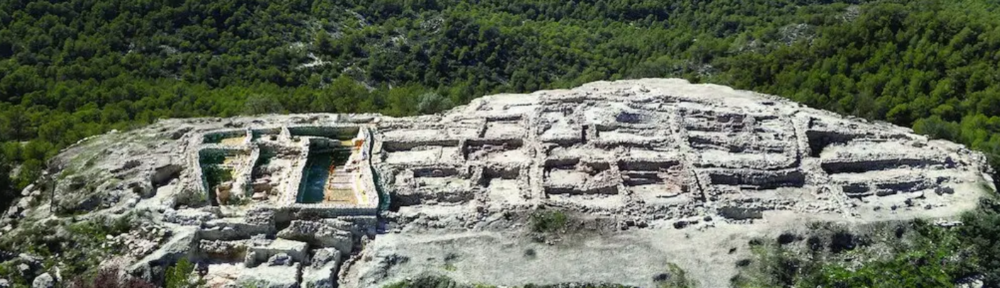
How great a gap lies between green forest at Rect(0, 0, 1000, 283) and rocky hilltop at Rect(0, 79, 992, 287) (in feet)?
14.2

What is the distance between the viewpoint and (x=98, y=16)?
145ft

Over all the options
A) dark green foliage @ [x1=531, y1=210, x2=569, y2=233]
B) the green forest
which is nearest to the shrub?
the green forest

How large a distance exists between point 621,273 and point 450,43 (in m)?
32.4

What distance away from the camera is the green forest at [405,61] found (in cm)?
3522

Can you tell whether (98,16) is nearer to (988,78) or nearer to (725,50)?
(725,50)

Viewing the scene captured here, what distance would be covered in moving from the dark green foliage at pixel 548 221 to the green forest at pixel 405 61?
14370 mm

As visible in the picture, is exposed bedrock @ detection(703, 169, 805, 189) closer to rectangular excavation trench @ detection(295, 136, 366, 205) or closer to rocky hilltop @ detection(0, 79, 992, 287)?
rocky hilltop @ detection(0, 79, 992, 287)

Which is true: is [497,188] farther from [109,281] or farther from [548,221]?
[109,281]

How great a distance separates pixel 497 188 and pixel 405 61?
24.7 metres

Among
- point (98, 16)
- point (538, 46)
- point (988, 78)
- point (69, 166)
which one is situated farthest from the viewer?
point (538, 46)

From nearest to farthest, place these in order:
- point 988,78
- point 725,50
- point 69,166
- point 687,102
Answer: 1. point 69,166
2. point 687,102
3. point 988,78
4. point 725,50

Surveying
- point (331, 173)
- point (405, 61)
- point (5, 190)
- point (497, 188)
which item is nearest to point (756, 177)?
point (497, 188)

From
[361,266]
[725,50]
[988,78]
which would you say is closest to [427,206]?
[361,266]

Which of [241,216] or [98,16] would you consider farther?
[98,16]
